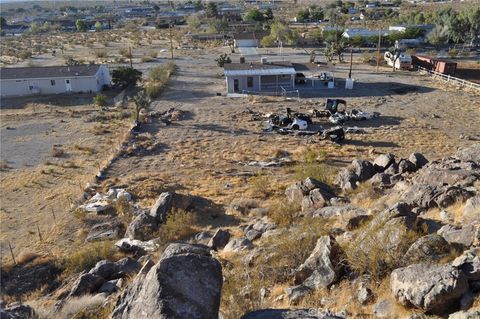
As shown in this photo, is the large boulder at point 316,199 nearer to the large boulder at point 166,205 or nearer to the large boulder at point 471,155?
the large boulder at point 166,205

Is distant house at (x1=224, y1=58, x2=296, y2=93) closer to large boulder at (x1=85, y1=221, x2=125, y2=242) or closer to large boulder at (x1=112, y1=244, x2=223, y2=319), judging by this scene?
large boulder at (x1=85, y1=221, x2=125, y2=242)

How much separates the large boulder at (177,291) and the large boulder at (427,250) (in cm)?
456

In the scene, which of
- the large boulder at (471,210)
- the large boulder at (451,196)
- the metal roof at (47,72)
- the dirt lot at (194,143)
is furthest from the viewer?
the metal roof at (47,72)

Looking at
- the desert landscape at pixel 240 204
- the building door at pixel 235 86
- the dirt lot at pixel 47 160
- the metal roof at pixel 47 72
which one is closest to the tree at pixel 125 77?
the desert landscape at pixel 240 204

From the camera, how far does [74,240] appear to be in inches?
695

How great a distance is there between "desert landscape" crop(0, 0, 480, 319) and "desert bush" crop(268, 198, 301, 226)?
114mm

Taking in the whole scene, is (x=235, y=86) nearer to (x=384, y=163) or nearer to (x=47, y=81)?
(x=47, y=81)

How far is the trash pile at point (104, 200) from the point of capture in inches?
788

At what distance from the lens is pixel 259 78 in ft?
144

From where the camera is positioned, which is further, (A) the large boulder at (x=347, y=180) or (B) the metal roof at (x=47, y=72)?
(B) the metal roof at (x=47, y=72)

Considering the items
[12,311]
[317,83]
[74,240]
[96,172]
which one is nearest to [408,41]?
[317,83]

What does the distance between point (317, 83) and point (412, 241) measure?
37.7 metres

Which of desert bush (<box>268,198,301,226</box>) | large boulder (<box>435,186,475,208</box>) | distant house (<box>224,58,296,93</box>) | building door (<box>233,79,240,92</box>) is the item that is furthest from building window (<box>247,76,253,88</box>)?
large boulder (<box>435,186,475,208</box>)

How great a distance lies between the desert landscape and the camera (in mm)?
8375
